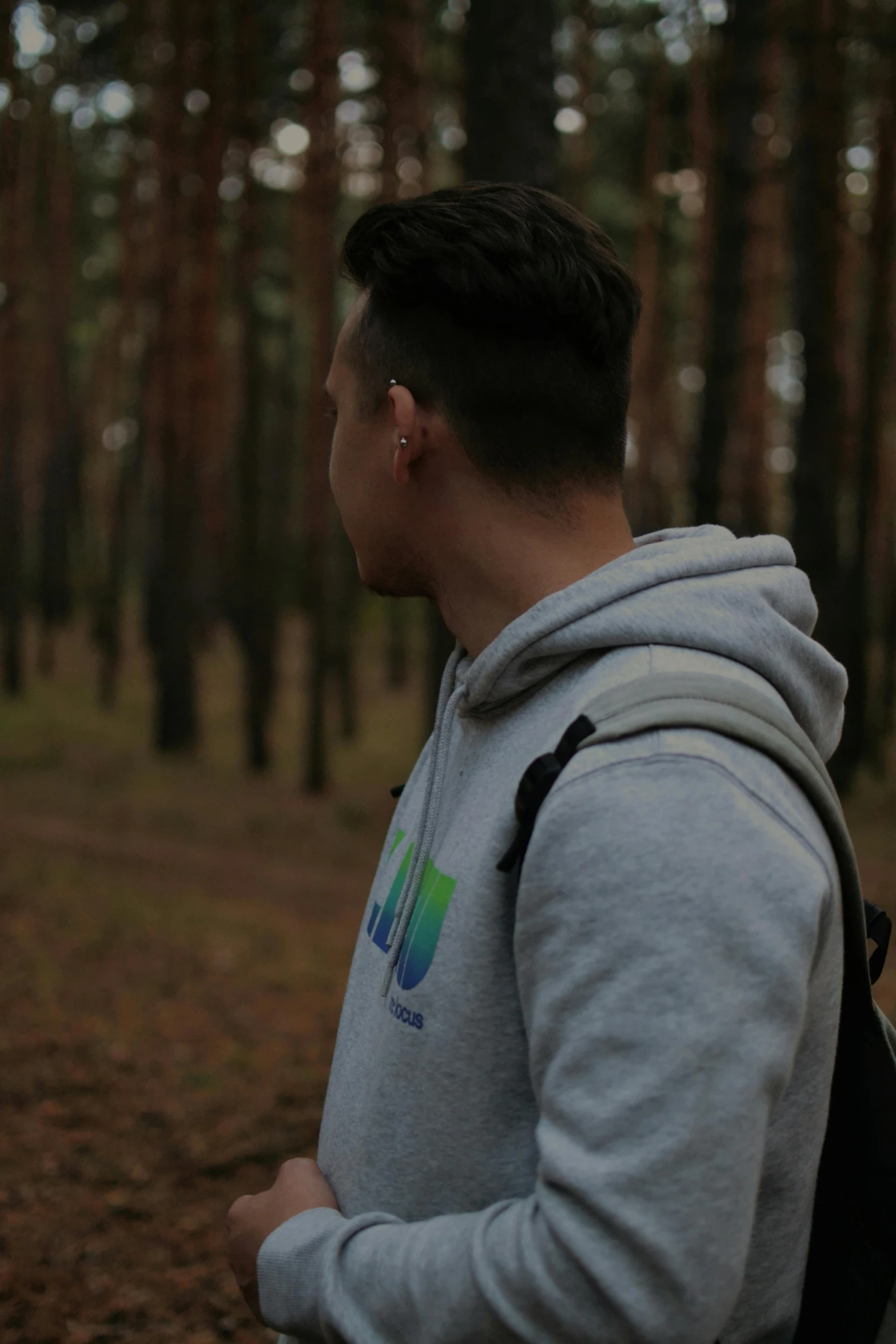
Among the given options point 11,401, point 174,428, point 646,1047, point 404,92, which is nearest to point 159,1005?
point 646,1047

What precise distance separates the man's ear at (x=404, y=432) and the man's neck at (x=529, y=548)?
96mm

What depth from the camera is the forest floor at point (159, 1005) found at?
414cm

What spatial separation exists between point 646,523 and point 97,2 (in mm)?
9985

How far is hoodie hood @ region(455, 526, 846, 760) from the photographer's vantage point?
140 cm

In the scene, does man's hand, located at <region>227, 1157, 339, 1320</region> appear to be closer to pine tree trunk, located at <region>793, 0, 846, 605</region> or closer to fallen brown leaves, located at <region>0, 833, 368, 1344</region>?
fallen brown leaves, located at <region>0, 833, 368, 1344</region>

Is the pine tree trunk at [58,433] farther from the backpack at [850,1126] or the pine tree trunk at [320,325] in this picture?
the backpack at [850,1126]

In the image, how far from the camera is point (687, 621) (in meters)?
1.39

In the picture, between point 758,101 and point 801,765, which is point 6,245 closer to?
point 758,101

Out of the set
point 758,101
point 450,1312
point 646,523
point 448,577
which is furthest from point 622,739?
point 646,523

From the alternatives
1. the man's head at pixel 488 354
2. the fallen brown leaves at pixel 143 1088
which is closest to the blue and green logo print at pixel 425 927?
the man's head at pixel 488 354

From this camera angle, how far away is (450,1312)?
1.25 m

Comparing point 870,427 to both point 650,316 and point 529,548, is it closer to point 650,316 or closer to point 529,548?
point 650,316

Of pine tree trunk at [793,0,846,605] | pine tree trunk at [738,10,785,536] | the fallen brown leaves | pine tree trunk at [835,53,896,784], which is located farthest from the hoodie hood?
pine tree trunk at [738,10,785,536]

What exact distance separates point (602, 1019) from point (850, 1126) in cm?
56
